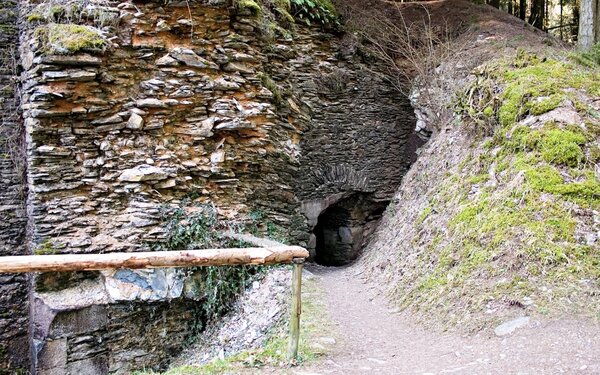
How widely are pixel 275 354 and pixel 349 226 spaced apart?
300 inches

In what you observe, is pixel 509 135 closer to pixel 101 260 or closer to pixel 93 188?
pixel 101 260

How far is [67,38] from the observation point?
6.34 m

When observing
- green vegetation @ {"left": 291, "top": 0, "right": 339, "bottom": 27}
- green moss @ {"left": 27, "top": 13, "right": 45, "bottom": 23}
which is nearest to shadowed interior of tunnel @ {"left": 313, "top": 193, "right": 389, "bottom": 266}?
green vegetation @ {"left": 291, "top": 0, "right": 339, "bottom": 27}

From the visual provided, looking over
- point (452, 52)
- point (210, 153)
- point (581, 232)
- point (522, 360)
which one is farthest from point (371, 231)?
point (522, 360)

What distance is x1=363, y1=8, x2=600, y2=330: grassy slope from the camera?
460 centimetres

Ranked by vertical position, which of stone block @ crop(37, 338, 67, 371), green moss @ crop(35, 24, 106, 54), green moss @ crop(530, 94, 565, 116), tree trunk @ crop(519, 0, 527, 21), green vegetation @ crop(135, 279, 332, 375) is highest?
tree trunk @ crop(519, 0, 527, 21)

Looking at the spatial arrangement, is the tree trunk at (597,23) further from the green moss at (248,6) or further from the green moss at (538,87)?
the green moss at (248,6)

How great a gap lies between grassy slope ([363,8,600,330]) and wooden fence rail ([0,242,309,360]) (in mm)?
1829

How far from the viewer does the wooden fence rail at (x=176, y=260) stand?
3691 millimetres

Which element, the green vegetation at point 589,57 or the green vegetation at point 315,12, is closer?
the green vegetation at point 589,57

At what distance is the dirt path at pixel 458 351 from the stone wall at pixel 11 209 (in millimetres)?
4952

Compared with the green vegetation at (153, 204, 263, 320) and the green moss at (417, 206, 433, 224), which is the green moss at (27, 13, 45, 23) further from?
the green moss at (417, 206, 433, 224)

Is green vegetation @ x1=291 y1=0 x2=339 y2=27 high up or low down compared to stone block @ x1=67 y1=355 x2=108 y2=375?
up

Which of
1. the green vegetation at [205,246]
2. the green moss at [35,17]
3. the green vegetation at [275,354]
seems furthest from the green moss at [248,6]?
the green vegetation at [275,354]
